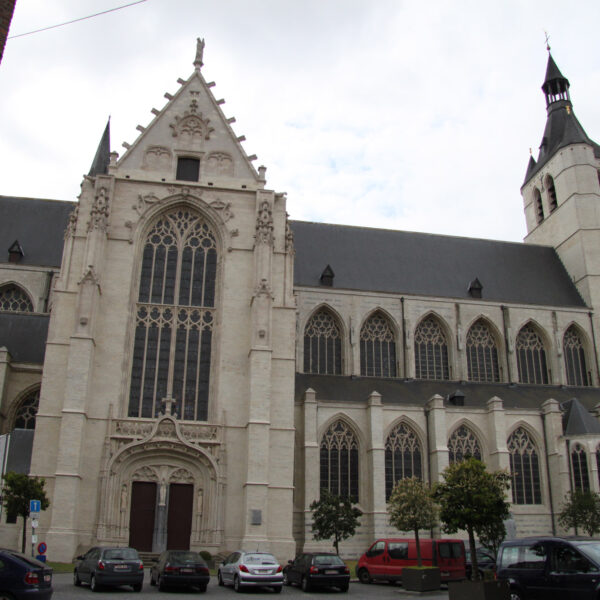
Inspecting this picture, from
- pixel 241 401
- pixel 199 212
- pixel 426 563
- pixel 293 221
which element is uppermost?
pixel 293 221

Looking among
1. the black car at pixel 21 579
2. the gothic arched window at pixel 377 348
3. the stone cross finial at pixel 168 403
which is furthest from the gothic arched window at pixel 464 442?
the black car at pixel 21 579

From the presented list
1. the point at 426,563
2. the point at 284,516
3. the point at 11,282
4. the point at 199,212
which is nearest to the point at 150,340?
the point at 199,212

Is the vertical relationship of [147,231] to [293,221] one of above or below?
below

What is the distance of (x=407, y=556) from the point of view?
71.8 feet

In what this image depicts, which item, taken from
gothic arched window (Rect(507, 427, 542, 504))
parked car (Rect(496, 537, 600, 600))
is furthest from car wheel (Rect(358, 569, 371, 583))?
gothic arched window (Rect(507, 427, 542, 504))

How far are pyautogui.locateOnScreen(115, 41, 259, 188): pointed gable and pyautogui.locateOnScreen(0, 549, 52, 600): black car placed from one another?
20.8m

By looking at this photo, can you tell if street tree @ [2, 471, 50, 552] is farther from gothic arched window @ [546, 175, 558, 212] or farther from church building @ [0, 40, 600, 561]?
gothic arched window @ [546, 175, 558, 212]

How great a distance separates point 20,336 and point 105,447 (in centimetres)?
874

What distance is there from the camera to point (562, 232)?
4441cm

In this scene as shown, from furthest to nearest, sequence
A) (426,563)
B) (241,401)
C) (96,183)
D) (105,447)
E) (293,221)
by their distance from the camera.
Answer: (293,221) → (96,183) → (241,401) → (105,447) → (426,563)

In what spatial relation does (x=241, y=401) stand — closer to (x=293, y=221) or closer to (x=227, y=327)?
(x=227, y=327)

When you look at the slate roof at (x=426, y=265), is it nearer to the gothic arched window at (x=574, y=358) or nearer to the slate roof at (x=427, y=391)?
the gothic arched window at (x=574, y=358)

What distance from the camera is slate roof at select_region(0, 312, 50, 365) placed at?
30.5 metres

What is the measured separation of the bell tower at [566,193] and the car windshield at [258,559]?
29.2 m
